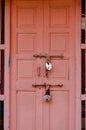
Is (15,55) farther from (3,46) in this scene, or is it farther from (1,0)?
(1,0)

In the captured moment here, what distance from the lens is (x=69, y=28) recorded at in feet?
16.7

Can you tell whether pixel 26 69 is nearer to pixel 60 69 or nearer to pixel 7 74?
pixel 7 74

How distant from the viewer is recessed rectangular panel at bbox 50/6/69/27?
5086 millimetres

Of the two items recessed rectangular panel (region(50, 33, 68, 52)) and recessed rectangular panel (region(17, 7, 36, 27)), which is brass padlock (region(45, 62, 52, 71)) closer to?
recessed rectangular panel (region(50, 33, 68, 52))

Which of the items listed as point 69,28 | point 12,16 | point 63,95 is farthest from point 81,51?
point 12,16

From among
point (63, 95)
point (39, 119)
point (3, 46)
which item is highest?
point (3, 46)

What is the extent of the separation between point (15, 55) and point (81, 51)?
966 mm

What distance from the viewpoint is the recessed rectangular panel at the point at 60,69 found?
5.07 meters

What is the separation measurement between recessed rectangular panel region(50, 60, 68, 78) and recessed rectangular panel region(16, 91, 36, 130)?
1.43ft

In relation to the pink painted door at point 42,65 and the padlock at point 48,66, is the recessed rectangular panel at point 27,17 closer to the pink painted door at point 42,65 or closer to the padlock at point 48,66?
the pink painted door at point 42,65

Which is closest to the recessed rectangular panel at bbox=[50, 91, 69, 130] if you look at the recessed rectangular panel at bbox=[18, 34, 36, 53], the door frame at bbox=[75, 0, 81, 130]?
the door frame at bbox=[75, 0, 81, 130]

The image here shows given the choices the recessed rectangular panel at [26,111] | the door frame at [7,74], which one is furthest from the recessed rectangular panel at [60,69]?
the door frame at [7,74]

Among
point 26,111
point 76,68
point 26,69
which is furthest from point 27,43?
point 26,111

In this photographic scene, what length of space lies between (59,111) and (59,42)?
1009mm
